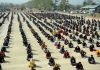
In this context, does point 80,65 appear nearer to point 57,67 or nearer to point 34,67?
point 57,67

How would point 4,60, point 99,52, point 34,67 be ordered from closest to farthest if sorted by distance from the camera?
point 34,67 → point 4,60 → point 99,52

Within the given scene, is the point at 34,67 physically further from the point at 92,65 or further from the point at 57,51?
the point at 57,51

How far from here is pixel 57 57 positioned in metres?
36.7

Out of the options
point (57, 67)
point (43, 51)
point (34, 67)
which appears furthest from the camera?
point (43, 51)

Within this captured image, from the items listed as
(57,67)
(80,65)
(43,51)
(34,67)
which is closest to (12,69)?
(34,67)

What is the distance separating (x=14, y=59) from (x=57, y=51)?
275 inches

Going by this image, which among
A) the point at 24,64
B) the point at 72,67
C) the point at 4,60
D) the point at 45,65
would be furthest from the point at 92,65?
the point at 4,60

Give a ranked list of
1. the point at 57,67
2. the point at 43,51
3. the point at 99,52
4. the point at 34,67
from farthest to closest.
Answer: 1. the point at 43,51
2. the point at 99,52
3. the point at 34,67
4. the point at 57,67

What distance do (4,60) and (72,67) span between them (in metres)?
8.02

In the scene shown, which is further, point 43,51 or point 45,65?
point 43,51

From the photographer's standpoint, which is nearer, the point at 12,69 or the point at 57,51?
the point at 12,69

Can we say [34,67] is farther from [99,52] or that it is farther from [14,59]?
[99,52]

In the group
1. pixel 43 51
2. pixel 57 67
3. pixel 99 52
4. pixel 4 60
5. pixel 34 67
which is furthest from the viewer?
pixel 43 51

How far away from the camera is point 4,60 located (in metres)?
35.0
